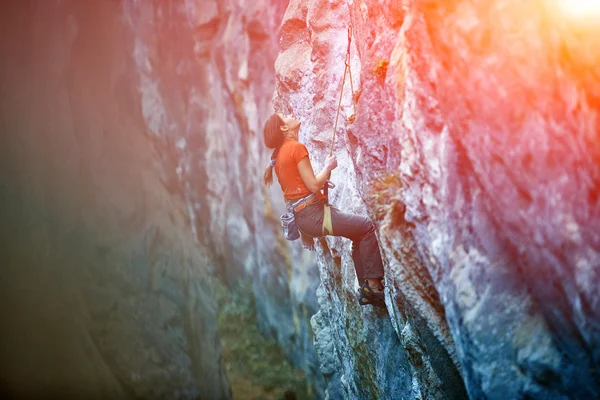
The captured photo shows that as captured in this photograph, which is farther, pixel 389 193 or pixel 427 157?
pixel 389 193

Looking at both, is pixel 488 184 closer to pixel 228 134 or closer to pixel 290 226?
pixel 290 226

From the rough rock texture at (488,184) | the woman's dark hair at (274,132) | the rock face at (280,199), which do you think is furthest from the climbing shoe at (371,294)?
the woman's dark hair at (274,132)

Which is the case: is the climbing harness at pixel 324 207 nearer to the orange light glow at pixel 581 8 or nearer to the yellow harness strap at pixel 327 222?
the yellow harness strap at pixel 327 222

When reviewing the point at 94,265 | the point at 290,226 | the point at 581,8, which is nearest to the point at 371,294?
the point at 290,226

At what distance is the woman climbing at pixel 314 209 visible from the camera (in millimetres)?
3920

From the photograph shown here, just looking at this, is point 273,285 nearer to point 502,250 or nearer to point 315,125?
point 315,125

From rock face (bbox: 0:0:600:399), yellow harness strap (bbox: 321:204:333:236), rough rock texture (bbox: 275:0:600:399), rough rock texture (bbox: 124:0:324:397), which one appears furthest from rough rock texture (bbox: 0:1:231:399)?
rough rock texture (bbox: 275:0:600:399)

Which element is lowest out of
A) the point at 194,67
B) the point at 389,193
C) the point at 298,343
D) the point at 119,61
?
the point at 389,193

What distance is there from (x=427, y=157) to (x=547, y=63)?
703 millimetres

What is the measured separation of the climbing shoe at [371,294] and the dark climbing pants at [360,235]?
7 centimetres

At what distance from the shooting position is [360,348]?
16.3 feet

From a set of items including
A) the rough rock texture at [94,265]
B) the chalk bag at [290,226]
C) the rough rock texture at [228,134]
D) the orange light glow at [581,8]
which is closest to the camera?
the orange light glow at [581,8]

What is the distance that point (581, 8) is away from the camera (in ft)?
5.70

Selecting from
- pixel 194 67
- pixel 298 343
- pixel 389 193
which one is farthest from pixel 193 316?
pixel 389 193
